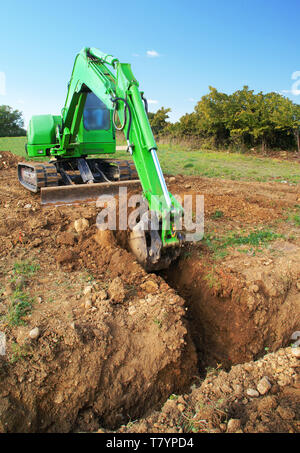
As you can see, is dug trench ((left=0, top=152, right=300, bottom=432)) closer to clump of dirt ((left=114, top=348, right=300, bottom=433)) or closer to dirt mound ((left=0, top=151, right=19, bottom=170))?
clump of dirt ((left=114, top=348, right=300, bottom=433))

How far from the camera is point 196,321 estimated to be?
3.98 metres

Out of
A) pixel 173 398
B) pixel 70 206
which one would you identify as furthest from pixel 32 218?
pixel 173 398

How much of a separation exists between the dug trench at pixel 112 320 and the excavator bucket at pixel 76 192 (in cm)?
113

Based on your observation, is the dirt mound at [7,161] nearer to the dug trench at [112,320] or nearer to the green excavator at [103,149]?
the green excavator at [103,149]

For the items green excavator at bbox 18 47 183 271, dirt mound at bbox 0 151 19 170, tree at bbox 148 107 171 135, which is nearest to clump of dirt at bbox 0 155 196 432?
green excavator at bbox 18 47 183 271

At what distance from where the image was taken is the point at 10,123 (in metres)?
46.3

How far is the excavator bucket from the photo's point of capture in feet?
21.4

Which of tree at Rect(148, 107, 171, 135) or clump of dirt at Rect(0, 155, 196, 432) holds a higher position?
tree at Rect(148, 107, 171, 135)

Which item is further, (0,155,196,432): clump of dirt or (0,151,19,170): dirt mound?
(0,151,19,170): dirt mound

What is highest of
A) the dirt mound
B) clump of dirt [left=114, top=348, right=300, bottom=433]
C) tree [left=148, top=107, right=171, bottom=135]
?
tree [left=148, top=107, right=171, bottom=135]

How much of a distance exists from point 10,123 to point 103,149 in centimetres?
4432

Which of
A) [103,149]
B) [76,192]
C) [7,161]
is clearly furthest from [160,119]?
[76,192]

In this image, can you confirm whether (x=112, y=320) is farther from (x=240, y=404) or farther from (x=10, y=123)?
(x=10, y=123)

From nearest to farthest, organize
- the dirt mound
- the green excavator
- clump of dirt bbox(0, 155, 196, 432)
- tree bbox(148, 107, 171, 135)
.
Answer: clump of dirt bbox(0, 155, 196, 432) < the green excavator < the dirt mound < tree bbox(148, 107, 171, 135)
